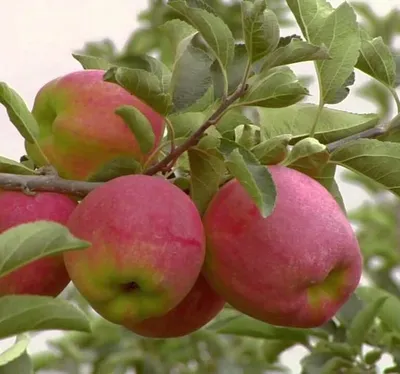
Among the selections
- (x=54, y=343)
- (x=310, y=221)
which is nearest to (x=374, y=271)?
(x=54, y=343)

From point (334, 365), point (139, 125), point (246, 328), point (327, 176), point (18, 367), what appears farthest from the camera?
point (334, 365)

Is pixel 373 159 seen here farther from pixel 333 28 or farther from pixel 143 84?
pixel 143 84

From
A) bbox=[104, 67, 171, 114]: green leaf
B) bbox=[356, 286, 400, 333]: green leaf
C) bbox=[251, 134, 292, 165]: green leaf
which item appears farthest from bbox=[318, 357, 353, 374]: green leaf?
bbox=[104, 67, 171, 114]: green leaf

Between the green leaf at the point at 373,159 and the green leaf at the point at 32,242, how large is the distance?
1.11 ft

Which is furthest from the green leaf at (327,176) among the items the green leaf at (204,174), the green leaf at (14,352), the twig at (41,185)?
the green leaf at (14,352)

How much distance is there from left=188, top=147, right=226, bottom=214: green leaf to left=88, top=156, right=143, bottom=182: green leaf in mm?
66

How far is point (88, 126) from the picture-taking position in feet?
3.32

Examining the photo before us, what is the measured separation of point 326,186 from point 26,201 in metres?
0.36

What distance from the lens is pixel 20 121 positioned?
3.37 feet

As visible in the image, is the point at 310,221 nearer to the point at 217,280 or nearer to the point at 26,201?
the point at 217,280

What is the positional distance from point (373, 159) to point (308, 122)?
0.12m

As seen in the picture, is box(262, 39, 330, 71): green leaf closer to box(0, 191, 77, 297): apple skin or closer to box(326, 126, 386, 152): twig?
box(326, 126, 386, 152): twig

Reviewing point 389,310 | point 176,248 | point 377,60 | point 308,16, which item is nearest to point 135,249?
point 176,248

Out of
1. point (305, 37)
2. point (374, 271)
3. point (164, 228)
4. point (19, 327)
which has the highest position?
point (305, 37)
